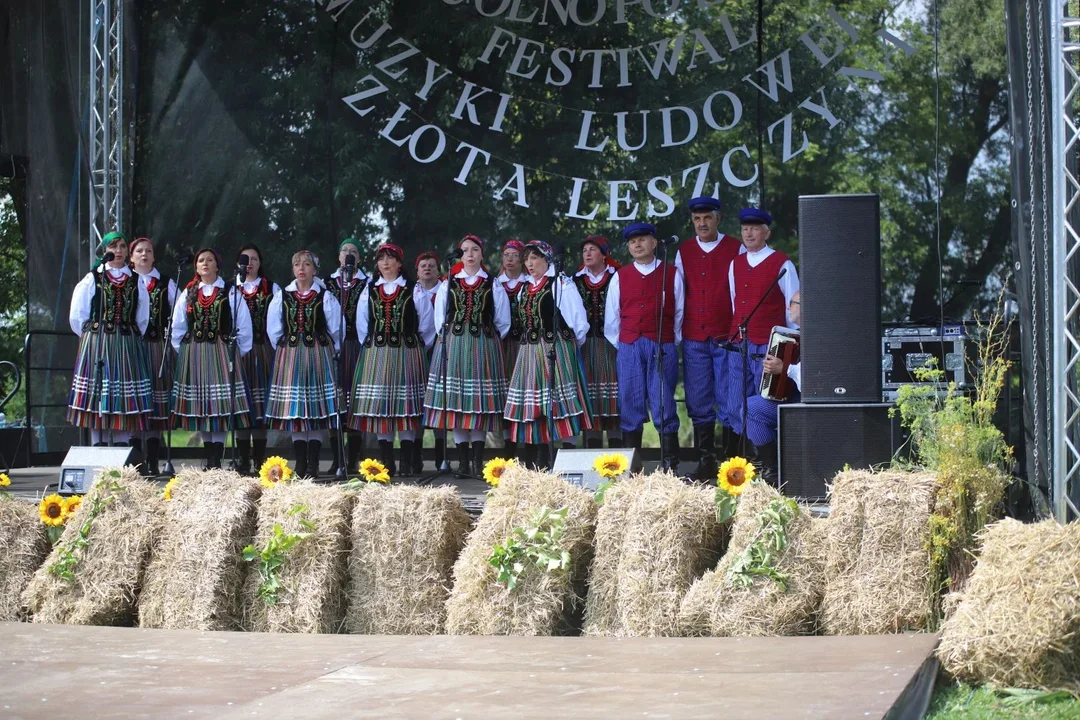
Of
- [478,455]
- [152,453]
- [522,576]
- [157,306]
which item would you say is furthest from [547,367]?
[522,576]

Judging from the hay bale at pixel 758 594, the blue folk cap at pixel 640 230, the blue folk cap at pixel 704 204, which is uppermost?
the blue folk cap at pixel 704 204

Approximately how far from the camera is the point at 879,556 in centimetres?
393

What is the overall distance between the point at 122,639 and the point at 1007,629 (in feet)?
8.88

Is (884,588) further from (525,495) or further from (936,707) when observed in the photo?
(525,495)

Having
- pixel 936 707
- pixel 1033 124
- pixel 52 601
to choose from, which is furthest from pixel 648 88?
pixel 936 707

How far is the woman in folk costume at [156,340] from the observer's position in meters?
7.46

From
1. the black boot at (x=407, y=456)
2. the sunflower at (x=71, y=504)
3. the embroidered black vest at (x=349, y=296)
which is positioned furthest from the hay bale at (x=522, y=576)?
the embroidered black vest at (x=349, y=296)

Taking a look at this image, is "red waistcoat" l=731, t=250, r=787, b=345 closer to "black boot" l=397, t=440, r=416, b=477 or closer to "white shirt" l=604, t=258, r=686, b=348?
"white shirt" l=604, t=258, r=686, b=348

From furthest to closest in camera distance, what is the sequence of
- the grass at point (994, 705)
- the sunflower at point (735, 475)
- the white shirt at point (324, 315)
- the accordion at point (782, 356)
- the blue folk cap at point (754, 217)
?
the white shirt at point (324, 315), the blue folk cap at point (754, 217), the accordion at point (782, 356), the sunflower at point (735, 475), the grass at point (994, 705)

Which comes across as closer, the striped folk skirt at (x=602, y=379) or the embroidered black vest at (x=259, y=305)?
the striped folk skirt at (x=602, y=379)

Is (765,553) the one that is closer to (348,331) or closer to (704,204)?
(704,204)

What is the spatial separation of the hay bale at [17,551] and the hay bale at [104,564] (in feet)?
0.26

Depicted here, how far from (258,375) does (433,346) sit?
107 centimetres

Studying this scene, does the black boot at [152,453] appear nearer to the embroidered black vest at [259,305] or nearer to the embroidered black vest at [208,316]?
the embroidered black vest at [208,316]
